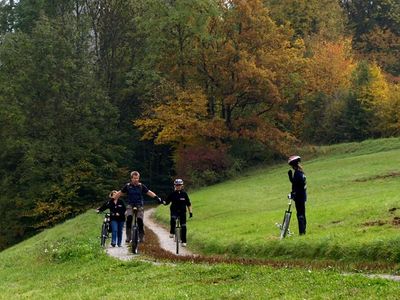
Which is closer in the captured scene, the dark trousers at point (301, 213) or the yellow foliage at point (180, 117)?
the dark trousers at point (301, 213)

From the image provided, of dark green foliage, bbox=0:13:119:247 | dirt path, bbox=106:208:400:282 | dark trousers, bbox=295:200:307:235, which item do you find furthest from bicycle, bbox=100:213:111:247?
dark green foliage, bbox=0:13:119:247

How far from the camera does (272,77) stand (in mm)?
58188

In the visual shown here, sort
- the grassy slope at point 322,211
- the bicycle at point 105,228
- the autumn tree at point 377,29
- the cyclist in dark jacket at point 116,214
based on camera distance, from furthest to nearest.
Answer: the autumn tree at point 377,29, the bicycle at point 105,228, the cyclist in dark jacket at point 116,214, the grassy slope at point 322,211

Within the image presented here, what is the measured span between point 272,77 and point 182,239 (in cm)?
3756

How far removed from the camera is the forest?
58438 mm

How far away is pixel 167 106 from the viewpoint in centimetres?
5966

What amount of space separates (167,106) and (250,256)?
40144 millimetres

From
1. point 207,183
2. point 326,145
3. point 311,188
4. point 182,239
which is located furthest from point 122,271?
point 326,145

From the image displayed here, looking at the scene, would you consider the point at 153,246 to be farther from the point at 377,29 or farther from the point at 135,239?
the point at 377,29

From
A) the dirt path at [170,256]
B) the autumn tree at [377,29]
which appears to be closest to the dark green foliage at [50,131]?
the dirt path at [170,256]

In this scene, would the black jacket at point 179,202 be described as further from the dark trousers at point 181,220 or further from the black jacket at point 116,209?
the black jacket at point 116,209

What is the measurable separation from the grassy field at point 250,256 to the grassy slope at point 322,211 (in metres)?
0.05

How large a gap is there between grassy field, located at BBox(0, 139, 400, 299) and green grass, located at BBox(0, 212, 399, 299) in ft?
0.07

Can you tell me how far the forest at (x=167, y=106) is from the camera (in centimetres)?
5844
